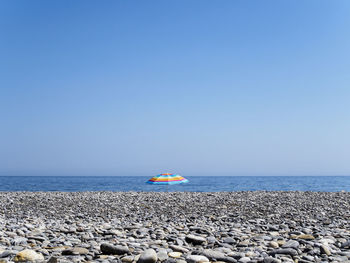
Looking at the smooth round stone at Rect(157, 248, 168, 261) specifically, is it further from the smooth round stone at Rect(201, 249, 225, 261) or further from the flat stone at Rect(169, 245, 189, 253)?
the smooth round stone at Rect(201, 249, 225, 261)

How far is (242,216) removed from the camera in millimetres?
10992

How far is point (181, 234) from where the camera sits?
7.45 meters

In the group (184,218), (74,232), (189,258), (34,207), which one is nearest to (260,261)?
(189,258)

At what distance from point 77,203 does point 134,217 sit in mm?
4664

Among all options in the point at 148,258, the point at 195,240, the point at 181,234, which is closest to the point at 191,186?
the point at 181,234

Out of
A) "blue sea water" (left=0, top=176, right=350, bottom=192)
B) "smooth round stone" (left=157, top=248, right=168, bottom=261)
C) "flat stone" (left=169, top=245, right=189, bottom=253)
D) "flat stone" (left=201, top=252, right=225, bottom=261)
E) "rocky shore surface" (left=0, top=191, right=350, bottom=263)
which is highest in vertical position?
"flat stone" (left=201, top=252, right=225, bottom=261)

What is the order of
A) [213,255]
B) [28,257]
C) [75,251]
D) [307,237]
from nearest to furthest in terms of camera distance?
[28,257], [213,255], [75,251], [307,237]

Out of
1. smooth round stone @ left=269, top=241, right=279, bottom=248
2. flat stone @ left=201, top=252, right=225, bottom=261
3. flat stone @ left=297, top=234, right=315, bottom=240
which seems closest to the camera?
flat stone @ left=201, top=252, right=225, bottom=261

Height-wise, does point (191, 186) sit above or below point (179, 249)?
below

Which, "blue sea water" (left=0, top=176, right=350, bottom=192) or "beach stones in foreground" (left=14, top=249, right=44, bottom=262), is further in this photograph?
"blue sea water" (left=0, top=176, right=350, bottom=192)

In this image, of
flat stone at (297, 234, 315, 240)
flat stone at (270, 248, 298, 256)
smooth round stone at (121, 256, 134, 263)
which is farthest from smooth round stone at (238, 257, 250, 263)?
flat stone at (297, 234, 315, 240)

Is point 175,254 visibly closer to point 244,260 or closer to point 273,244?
Result: point 244,260

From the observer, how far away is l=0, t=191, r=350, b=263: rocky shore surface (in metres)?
5.22

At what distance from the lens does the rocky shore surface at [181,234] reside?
17.1 ft
